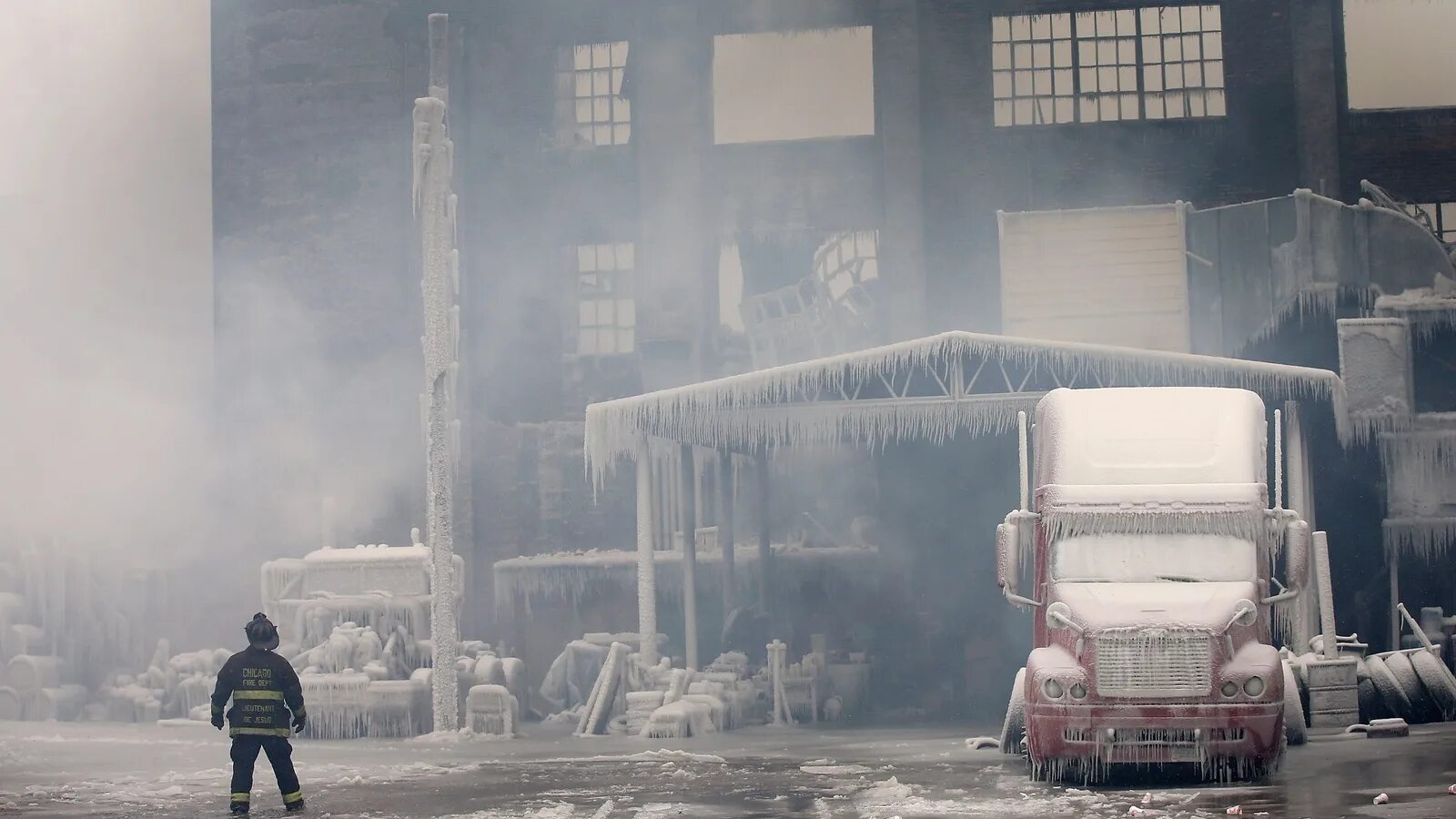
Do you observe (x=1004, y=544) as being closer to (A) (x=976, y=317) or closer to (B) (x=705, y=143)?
(A) (x=976, y=317)

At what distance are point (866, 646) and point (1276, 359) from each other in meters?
7.78

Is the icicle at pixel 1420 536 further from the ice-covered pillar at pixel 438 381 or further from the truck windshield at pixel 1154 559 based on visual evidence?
the ice-covered pillar at pixel 438 381

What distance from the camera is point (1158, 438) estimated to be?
1458 cm

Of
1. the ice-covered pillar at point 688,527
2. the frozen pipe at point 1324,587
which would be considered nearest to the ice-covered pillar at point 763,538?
the ice-covered pillar at point 688,527

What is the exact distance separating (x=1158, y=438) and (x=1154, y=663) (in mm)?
2064

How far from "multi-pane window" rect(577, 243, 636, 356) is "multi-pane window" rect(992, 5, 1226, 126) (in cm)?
730

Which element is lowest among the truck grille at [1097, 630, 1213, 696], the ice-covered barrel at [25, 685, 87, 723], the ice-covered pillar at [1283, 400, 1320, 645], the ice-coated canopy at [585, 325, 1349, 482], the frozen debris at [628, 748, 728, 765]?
the ice-covered barrel at [25, 685, 87, 723]

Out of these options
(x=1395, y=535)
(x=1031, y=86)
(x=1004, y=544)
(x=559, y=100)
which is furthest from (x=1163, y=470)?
(x=559, y=100)

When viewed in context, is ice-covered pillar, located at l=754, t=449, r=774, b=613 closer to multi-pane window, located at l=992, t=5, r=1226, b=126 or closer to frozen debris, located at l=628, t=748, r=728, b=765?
multi-pane window, located at l=992, t=5, r=1226, b=126

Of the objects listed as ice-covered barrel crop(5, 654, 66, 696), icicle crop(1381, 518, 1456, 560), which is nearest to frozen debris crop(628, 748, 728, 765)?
icicle crop(1381, 518, 1456, 560)

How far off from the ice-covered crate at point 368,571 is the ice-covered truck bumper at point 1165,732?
1461 cm

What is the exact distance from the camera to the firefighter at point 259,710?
1312 cm

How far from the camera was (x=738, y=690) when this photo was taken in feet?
75.3

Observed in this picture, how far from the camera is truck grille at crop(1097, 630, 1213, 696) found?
13258mm
